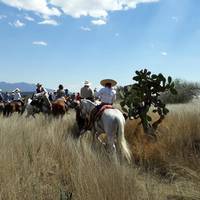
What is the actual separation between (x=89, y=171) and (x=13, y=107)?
2034 cm

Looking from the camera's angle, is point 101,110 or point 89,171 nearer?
point 89,171

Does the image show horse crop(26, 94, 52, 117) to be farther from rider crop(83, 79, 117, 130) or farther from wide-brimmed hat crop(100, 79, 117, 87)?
rider crop(83, 79, 117, 130)

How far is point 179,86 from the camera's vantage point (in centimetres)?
4603

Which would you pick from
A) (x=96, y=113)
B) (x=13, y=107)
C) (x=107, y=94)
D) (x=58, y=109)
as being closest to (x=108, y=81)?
(x=107, y=94)

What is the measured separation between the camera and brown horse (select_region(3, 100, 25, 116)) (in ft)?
85.5

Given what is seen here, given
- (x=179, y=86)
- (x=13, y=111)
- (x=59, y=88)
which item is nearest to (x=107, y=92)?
(x=59, y=88)

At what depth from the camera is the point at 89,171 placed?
6.51 meters

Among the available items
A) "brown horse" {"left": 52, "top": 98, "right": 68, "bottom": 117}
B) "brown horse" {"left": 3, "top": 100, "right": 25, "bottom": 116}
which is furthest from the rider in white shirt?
"brown horse" {"left": 3, "top": 100, "right": 25, "bottom": 116}

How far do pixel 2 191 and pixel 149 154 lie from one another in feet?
18.4

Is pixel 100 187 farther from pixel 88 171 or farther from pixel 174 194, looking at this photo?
pixel 174 194

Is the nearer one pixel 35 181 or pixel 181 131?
pixel 35 181

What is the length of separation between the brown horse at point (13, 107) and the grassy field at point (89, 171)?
606 inches

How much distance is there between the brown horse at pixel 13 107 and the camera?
1026 inches

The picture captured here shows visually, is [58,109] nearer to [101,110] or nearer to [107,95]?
[107,95]
